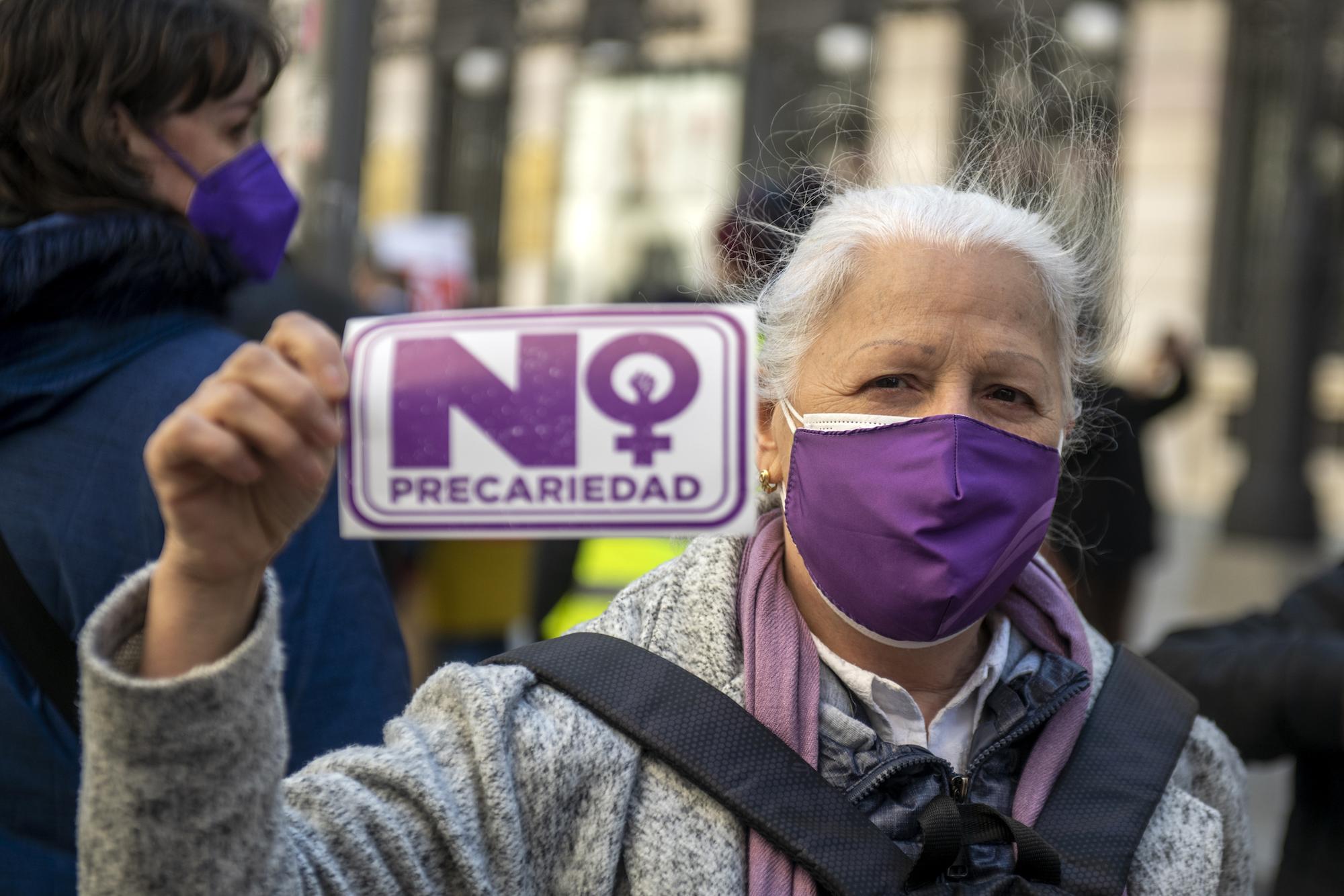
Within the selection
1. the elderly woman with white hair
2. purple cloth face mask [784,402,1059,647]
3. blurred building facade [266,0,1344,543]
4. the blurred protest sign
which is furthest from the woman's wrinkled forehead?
the blurred protest sign


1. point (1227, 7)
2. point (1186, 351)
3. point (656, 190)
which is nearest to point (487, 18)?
point (656, 190)

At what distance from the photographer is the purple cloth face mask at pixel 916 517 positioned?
1.59 meters

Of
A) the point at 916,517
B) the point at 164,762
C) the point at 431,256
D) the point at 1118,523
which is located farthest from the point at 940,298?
the point at 431,256

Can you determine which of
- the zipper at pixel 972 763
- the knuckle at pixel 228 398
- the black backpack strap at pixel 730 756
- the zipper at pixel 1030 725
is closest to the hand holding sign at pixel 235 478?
the knuckle at pixel 228 398

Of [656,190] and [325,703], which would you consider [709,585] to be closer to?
[325,703]

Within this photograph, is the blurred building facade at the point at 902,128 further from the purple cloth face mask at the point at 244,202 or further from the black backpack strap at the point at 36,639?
the black backpack strap at the point at 36,639

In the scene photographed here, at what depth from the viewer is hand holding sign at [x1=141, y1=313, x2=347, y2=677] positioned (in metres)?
1.18

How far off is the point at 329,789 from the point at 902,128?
6109 millimetres

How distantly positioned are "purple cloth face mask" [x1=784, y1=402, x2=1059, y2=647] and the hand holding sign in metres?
0.63

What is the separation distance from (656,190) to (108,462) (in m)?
18.0

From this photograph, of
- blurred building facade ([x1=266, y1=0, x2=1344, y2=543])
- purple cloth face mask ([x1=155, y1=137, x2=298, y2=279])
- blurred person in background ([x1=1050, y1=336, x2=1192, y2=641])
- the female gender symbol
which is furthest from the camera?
blurred building facade ([x1=266, y1=0, x2=1344, y2=543])

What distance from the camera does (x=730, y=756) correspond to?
157cm

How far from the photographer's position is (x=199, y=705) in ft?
3.98

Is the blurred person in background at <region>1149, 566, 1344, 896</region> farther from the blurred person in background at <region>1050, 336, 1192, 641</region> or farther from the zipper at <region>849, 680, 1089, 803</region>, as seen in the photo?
the blurred person in background at <region>1050, 336, 1192, 641</region>
